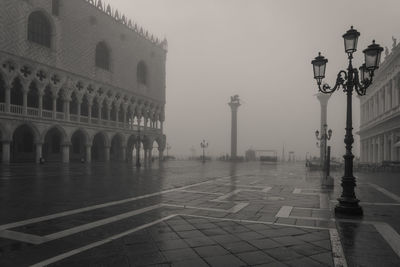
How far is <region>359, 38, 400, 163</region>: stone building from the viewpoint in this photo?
110ft

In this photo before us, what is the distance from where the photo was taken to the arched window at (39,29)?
32.2 meters

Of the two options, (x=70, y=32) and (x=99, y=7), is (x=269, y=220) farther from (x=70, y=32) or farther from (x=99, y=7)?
(x=99, y=7)

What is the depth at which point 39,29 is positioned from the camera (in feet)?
108

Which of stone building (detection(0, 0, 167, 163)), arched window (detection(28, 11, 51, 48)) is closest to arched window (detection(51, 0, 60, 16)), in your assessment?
stone building (detection(0, 0, 167, 163))

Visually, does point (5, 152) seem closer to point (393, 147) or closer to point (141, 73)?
point (141, 73)

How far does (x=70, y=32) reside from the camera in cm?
3603

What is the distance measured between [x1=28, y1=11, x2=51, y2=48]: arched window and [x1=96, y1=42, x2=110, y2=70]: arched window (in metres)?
7.90

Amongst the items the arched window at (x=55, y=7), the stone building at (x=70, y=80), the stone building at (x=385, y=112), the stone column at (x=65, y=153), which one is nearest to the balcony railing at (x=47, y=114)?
the stone building at (x=70, y=80)

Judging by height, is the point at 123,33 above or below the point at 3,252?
above

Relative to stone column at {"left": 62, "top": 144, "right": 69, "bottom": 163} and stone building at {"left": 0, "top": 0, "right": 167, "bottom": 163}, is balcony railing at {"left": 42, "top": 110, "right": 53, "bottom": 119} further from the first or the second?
stone column at {"left": 62, "top": 144, "right": 69, "bottom": 163}

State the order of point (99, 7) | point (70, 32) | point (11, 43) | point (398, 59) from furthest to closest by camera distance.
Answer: point (99, 7) → point (70, 32) → point (398, 59) → point (11, 43)

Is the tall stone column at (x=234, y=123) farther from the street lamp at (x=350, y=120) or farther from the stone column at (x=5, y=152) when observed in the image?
the street lamp at (x=350, y=120)

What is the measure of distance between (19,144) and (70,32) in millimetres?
13246

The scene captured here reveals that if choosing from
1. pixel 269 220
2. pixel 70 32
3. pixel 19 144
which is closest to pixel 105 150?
pixel 19 144
